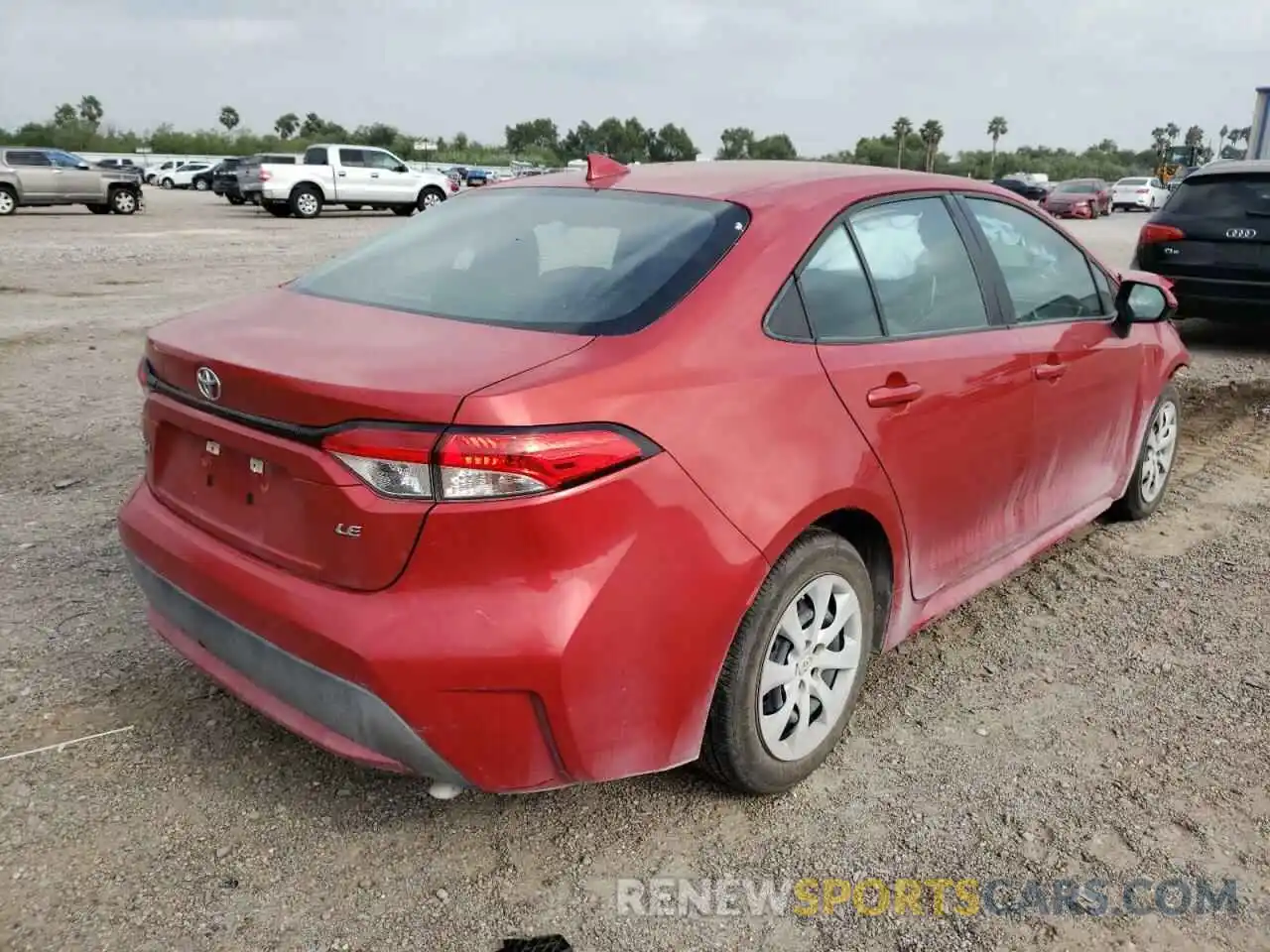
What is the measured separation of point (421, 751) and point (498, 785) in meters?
0.19

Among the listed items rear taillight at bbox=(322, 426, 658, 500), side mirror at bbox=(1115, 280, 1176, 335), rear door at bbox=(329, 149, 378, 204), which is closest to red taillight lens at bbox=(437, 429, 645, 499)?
rear taillight at bbox=(322, 426, 658, 500)

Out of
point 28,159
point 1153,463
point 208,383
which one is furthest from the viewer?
point 28,159

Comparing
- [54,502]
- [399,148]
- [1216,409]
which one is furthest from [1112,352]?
[399,148]

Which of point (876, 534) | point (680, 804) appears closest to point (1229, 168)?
point (876, 534)

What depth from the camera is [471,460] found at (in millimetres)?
2066

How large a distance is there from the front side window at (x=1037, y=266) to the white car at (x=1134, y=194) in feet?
145

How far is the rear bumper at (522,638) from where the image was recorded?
212cm

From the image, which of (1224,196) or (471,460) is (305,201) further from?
(471,460)

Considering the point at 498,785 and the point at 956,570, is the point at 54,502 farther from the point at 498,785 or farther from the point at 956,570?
the point at 956,570

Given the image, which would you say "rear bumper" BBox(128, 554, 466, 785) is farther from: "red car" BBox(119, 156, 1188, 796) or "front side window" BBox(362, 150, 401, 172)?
"front side window" BBox(362, 150, 401, 172)

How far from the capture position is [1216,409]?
7062mm

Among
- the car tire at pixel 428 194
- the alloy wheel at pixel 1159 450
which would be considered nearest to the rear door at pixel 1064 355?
the alloy wheel at pixel 1159 450

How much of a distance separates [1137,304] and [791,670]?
238cm

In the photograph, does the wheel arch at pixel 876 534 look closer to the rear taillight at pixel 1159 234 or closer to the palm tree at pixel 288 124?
the rear taillight at pixel 1159 234
